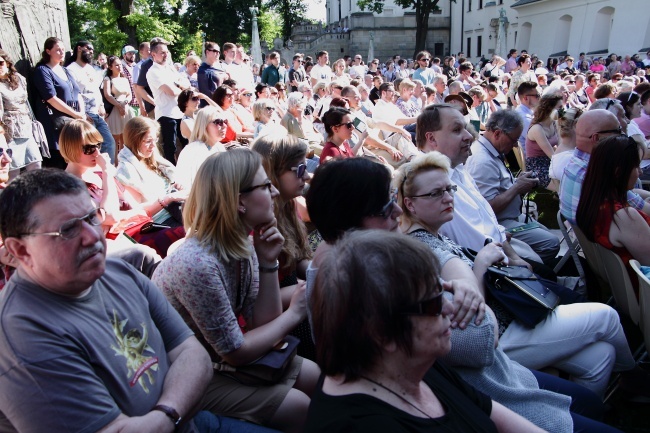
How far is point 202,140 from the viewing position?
17.5ft

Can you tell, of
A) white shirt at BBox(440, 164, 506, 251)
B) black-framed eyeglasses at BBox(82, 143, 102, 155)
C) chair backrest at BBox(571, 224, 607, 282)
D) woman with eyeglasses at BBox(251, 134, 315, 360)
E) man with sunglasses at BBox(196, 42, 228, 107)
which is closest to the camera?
woman with eyeglasses at BBox(251, 134, 315, 360)

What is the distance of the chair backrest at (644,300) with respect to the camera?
2891mm

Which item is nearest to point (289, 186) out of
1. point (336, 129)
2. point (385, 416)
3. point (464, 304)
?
point (464, 304)

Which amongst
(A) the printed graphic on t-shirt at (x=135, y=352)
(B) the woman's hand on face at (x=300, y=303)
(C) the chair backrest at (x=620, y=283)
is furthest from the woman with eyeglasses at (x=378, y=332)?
(C) the chair backrest at (x=620, y=283)

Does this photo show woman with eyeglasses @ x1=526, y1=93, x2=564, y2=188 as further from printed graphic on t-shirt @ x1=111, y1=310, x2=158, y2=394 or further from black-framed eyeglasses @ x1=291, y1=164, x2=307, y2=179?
printed graphic on t-shirt @ x1=111, y1=310, x2=158, y2=394

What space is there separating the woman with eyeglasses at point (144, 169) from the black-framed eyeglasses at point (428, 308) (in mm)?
3051

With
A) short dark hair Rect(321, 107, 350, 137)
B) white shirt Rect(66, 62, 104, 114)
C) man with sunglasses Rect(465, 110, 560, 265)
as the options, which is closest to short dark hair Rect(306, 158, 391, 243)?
man with sunglasses Rect(465, 110, 560, 265)

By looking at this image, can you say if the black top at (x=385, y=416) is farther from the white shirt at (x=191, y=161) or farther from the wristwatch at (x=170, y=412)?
the white shirt at (x=191, y=161)

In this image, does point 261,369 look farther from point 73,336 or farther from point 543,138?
point 543,138

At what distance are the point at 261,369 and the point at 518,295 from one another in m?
1.26

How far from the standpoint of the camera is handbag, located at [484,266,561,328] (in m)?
2.60

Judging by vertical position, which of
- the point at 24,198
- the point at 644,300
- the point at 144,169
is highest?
the point at 24,198

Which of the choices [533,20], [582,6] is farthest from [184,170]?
[533,20]

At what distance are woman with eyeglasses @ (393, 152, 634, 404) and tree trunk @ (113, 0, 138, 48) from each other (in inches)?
803
